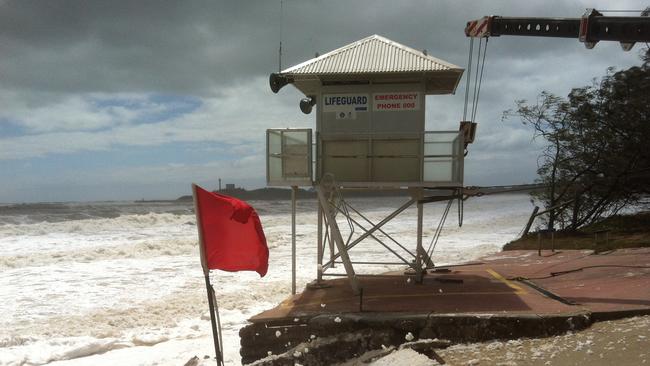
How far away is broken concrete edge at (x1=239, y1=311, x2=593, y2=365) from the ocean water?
2087 mm

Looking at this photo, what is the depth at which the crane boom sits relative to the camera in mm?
12312

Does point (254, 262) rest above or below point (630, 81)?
below

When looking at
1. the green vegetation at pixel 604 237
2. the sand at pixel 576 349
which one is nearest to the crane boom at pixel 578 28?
the green vegetation at pixel 604 237

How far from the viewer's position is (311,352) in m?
8.48

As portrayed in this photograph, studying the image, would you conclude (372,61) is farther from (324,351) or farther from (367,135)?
(324,351)

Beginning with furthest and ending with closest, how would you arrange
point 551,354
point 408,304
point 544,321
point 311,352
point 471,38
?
point 471,38
point 408,304
point 311,352
point 544,321
point 551,354

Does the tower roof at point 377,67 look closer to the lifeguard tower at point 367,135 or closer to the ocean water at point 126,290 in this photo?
the lifeguard tower at point 367,135

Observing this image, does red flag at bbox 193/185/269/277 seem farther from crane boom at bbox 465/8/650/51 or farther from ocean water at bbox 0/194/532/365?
crane boom at bbox 465/8/650/51

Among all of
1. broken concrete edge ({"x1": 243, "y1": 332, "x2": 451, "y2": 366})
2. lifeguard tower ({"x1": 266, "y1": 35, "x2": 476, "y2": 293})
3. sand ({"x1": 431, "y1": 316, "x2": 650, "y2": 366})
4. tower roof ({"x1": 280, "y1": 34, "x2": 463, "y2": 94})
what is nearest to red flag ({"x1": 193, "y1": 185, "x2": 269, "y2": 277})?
broken concrete edge ({"x1": 243, "y1": 332, "x2": 451, "y2": 366})

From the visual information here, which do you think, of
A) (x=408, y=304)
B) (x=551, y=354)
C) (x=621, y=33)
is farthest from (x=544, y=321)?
(x=621, y=33)

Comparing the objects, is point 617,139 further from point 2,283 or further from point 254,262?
point 2,283

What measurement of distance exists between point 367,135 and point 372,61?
154 cm

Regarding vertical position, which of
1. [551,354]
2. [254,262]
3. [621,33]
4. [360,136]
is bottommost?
[551,354]

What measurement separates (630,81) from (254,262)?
69.2 feet
